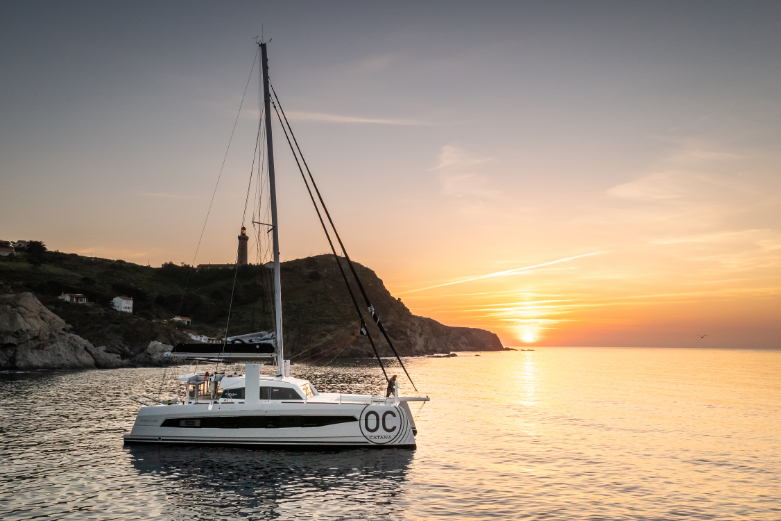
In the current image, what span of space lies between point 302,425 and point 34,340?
7179cm

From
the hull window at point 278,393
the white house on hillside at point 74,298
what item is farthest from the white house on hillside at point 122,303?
the hull window at point 278,393

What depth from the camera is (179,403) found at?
87.5ft

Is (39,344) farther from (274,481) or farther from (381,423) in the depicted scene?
(274,481)

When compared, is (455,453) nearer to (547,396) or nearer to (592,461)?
(592,461)

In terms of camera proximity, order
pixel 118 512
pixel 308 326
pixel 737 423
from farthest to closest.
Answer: pixel 308 326, pixel 737 423, pixel 118 512

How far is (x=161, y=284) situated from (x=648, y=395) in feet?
463

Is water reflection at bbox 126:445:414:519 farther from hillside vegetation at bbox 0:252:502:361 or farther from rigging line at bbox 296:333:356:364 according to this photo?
rigging line at bbox 296:333:356:364

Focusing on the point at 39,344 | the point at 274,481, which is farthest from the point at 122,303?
the point at 274,481

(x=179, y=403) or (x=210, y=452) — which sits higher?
(x=179, y=403)

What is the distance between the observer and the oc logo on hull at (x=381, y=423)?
24.7 m

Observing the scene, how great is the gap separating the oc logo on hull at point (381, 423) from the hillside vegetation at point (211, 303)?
6672 centimetres

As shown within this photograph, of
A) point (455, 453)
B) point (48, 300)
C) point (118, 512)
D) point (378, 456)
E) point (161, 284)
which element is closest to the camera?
point (118, 512)

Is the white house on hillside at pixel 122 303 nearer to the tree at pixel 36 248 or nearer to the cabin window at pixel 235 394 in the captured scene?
the tree at pixel 36 248

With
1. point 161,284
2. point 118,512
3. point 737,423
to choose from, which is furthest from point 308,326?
point 118,512
